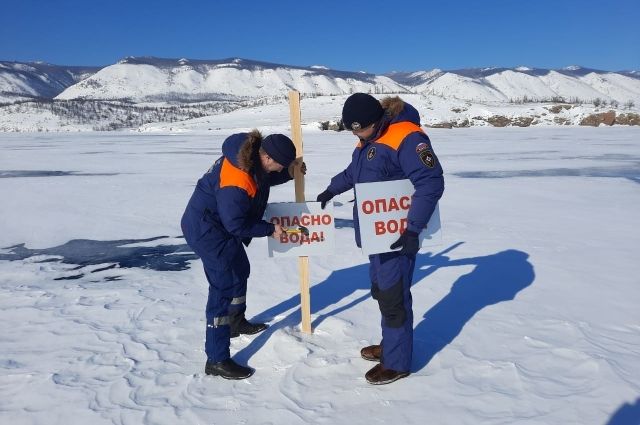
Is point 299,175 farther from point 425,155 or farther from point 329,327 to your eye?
point 329,327

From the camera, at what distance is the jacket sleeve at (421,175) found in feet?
8.70

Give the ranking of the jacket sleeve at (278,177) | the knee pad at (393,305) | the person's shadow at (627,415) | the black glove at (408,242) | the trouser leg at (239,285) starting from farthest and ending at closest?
1. the trouser leg at (239,285)
2. the jacket sleeve at (278,177)
3. the knee pad at (393,305)
4. the black glove at (408,242)
5. the person's shadow at (627,415)

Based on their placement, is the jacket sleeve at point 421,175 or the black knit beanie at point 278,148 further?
the black knit beanie at point 278,148

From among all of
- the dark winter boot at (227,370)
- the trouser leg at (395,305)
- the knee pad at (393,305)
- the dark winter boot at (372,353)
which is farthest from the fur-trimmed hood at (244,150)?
the dark winter boot at (372,353)

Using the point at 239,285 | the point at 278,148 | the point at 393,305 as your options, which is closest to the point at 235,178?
the point at 278,148

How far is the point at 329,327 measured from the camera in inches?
149

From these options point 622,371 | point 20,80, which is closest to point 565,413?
point 622,371

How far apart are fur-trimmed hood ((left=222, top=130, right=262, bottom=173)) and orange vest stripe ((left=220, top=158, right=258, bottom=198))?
3 cm

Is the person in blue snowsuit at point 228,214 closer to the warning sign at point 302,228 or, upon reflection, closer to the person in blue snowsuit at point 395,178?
the warning sign at point 302,228

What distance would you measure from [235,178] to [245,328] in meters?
1.49

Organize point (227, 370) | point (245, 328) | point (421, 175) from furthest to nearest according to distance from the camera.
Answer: point (245, 328) < point (227, 370) < point (421, 175)

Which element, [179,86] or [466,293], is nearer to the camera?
[466,293]

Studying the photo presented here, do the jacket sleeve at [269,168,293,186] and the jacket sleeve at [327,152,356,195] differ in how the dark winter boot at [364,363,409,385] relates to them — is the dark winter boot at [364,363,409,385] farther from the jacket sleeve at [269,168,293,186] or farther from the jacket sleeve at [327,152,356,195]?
the jacket sleeve at [269,168,293,186]

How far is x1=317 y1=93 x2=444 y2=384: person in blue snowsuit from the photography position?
8.79 feet
